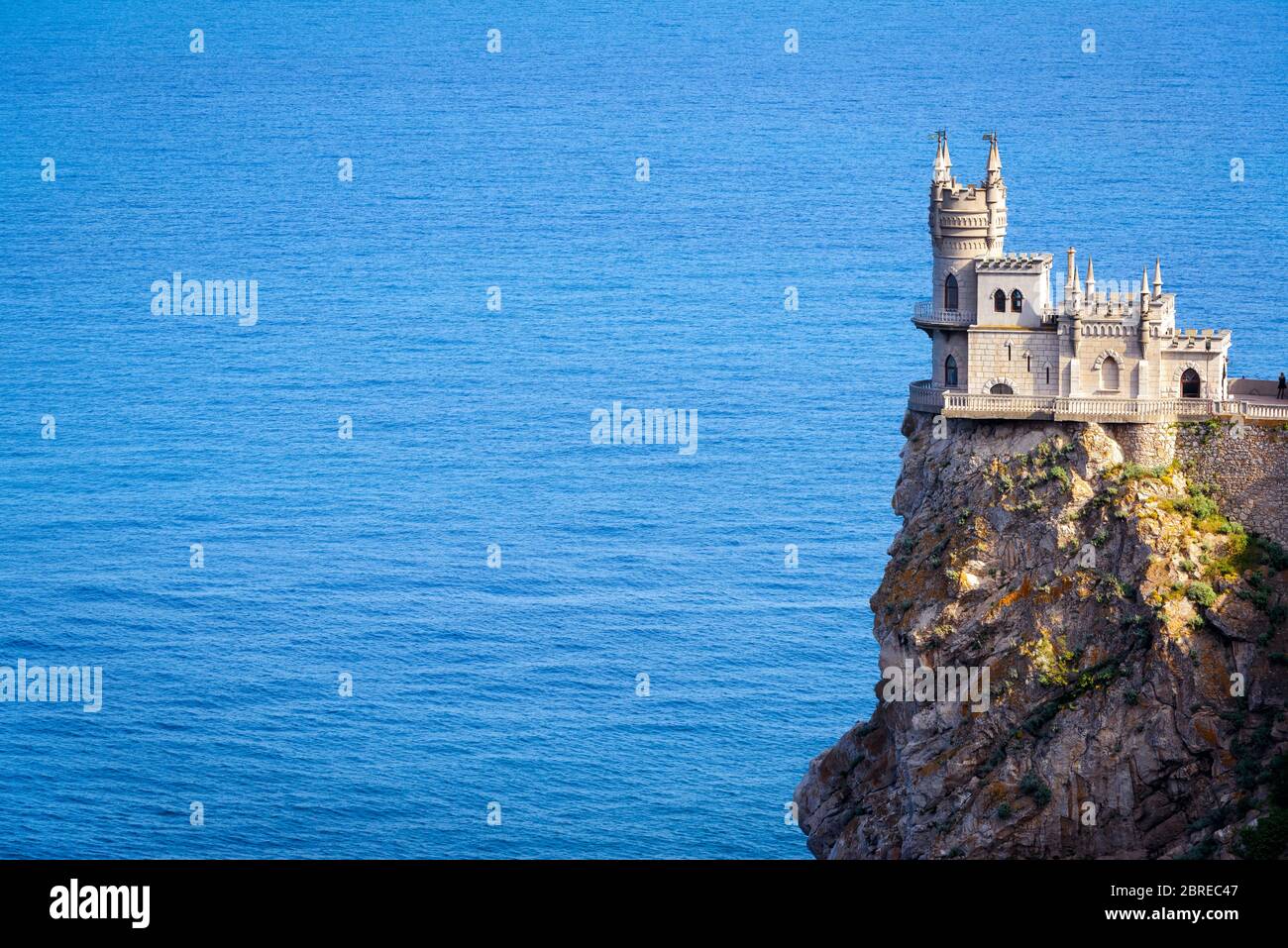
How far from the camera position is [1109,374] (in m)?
113

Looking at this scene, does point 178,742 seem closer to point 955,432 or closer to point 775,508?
point 775,508

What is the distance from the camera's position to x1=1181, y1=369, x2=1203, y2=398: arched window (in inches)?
4419

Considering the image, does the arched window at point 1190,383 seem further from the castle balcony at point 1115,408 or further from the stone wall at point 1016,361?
the stone wall at point 1016,361

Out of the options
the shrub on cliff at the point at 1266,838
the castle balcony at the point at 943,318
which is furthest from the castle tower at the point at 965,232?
the shrub on cliff at the point at 1266,838

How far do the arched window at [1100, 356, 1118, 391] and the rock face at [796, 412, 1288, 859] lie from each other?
1.75 meters

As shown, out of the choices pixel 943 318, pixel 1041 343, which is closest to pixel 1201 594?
pixel 1041 343

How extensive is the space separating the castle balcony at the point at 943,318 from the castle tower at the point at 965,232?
0.71ft

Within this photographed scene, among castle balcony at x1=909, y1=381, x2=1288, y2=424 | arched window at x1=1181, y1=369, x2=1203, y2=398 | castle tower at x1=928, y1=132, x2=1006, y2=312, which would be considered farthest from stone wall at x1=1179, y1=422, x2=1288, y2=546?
castle tower at x1=928, y1=132, x2=1006, y2=312

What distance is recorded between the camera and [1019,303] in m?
114

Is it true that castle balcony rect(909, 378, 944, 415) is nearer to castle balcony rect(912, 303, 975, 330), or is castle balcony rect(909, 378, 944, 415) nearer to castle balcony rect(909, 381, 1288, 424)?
castle balcony rect(909, 381, 1288, 424)

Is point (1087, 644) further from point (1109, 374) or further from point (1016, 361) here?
point (1016, 361)

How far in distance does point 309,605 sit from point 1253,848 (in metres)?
94.2

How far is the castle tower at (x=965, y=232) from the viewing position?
380 ft
